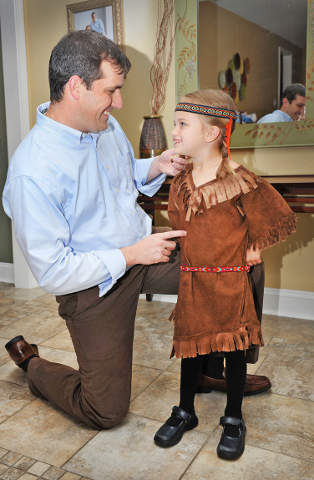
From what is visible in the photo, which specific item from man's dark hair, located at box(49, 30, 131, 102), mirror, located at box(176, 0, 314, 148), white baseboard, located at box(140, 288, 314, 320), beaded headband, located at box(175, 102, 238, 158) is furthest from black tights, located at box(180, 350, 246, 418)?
mirror, located at box(176, 0, 314, 148)

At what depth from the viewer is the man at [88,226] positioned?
1498 mm

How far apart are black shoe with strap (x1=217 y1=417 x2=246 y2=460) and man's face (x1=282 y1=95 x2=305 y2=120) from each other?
1669mm

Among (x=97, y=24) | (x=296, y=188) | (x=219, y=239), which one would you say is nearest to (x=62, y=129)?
(x=219, y=239)

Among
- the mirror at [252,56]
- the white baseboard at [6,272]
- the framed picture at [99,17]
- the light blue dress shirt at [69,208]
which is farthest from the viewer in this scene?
the white baseboard at [6,272]

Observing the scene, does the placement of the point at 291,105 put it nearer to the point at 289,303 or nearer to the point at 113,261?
the point at 289,303

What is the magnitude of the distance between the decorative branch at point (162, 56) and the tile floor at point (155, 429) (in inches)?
58.1

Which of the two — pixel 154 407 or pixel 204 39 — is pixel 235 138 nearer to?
pixel 204 39

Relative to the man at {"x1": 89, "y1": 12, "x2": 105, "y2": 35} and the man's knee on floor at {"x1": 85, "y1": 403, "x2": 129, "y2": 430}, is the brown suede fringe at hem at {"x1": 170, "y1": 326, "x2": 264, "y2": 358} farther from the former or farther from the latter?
the man at {"x1": 89, "y1": 12, "x2": 105, "y2": 35}

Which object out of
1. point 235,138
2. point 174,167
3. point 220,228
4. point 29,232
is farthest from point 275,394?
point 235,138

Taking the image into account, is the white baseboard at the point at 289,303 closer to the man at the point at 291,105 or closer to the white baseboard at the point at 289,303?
the white baseboard at the point at 289,303

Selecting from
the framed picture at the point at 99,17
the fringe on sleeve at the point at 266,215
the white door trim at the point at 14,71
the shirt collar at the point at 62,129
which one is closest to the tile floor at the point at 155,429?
the fringe on sleeve at the point at 266,215

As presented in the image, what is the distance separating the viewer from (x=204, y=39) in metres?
2.78

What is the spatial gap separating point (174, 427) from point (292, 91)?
1834 millimetres

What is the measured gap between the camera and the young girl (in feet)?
4.93
